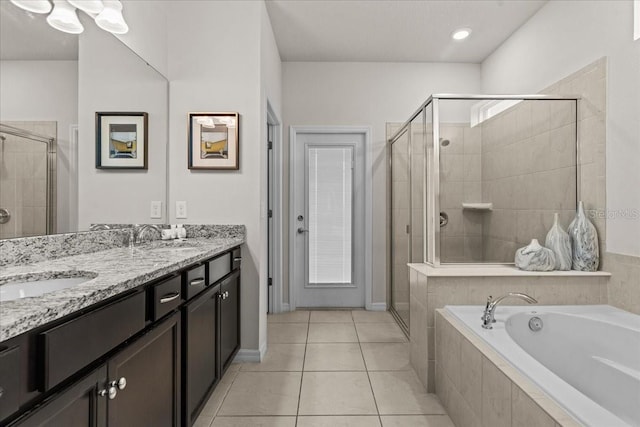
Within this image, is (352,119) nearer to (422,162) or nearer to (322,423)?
(422,162)

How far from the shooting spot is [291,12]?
2980 mm

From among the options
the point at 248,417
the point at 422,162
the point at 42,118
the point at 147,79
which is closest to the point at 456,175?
the point at 422,162

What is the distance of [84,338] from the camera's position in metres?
0.90

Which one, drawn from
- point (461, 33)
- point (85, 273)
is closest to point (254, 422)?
point (85, 273)

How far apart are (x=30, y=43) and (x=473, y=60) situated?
151 inches

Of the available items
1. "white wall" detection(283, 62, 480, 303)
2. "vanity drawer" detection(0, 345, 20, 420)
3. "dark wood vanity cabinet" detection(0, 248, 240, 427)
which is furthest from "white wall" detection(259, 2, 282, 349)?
"vanity drawer" detection(0, 345, 20, 420)

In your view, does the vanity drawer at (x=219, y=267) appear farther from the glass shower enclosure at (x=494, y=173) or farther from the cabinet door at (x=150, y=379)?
the glass shower enclosure at (x=494, y=173)

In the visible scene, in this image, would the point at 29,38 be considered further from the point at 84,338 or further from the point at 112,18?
the point at 84,338

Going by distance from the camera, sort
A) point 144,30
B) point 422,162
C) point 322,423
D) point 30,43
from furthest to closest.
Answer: point 422,162 → point 144,30 → point 322,423 → point 30,43

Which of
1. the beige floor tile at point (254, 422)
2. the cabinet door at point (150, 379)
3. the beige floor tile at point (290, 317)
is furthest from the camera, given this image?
the beige floor tile at point (290, 317)

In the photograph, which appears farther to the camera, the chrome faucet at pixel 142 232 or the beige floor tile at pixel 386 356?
the beige floor tile at pixel 386 356

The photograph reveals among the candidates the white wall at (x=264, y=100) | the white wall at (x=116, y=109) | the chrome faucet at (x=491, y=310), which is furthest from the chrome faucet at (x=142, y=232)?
the chrome faucet at (x=491, y=310)

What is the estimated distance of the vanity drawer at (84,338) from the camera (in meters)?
0.78

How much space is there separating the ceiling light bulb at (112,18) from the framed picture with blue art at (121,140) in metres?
0.44
